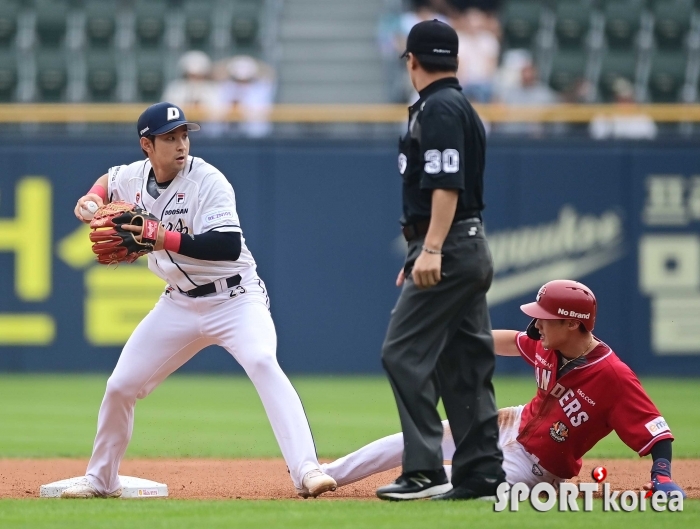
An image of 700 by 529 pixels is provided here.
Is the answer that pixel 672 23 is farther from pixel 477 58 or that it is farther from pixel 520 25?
pixel 477 58

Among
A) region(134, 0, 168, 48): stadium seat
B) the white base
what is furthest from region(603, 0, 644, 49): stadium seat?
the white base

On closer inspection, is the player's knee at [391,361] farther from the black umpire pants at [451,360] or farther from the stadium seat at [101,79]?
the stadium seat at [101,79]

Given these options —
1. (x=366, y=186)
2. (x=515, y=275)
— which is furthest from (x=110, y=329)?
(x=515, y=275)

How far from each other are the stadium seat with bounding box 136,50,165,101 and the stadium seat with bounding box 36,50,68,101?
95 cm

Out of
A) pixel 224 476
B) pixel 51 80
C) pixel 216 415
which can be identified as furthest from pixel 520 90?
pixel 224 476

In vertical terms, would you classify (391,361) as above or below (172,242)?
below

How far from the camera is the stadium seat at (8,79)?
14461 millimetres

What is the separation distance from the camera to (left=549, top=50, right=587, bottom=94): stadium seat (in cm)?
1491

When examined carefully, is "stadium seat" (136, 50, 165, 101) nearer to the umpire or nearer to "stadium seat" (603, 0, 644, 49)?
"stadium seat" (603, 0, 644, 49)

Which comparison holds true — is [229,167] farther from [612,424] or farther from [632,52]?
[612,424]

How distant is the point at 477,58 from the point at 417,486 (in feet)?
32.1

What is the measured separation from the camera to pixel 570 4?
51.0 ft

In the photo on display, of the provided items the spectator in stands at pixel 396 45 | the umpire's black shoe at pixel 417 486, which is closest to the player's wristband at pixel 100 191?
the umpire's black shoe at pixel 417 486

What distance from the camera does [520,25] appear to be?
50.5ft
